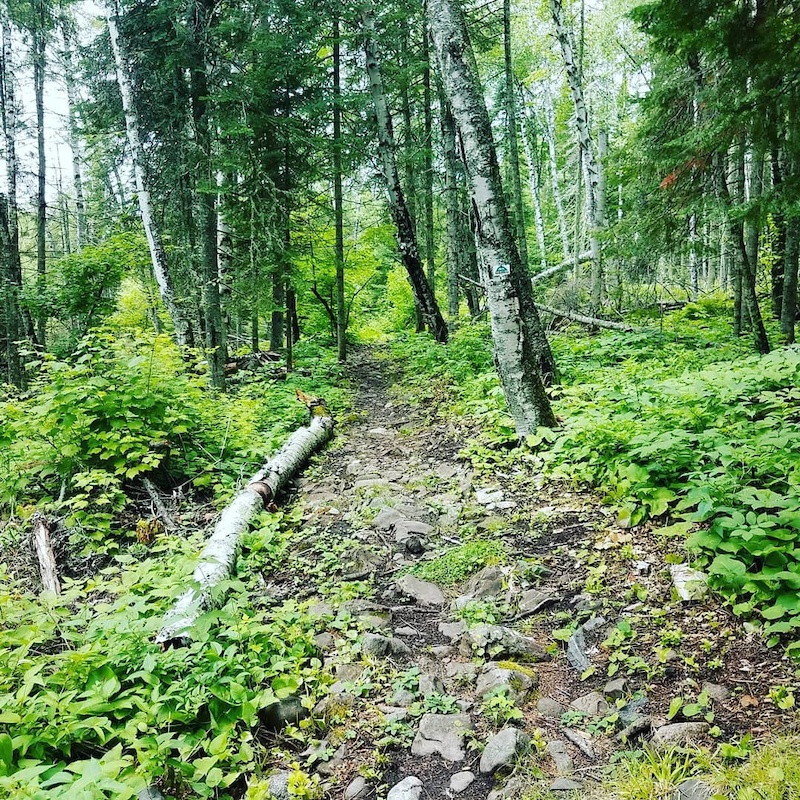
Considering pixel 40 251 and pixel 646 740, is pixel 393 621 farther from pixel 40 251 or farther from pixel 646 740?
pixel 40 251

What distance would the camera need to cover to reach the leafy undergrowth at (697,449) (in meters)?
2.97

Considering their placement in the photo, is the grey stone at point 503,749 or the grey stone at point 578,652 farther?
the grey stone at point 578,652

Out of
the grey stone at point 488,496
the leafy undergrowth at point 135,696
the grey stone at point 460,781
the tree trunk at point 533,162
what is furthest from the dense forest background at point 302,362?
the tree trunk at point 533,162

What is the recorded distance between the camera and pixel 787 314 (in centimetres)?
868

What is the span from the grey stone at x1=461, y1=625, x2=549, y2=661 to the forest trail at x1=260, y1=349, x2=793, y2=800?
0.03 ft

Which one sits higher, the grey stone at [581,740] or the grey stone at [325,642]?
the grey stone at [325,642]

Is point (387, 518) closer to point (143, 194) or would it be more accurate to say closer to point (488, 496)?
point (488, 496)

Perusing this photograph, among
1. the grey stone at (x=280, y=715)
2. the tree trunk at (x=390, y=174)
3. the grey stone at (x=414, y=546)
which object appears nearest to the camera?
the grey stone at (x=280, y=715)

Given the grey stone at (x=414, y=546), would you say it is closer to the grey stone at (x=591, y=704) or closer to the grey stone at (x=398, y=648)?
the grey stone at (x=398, y=648)

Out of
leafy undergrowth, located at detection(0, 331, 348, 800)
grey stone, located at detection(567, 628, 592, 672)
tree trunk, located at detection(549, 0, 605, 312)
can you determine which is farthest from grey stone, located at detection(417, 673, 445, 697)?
tree trunk, located at detection(549, 0, 605, 312)

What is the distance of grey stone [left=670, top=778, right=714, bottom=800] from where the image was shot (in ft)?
6.77

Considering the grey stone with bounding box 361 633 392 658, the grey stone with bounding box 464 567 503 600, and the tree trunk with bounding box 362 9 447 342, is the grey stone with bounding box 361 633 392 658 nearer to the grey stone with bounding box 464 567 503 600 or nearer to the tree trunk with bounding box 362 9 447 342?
the grey stone with bounding box 464 567 503 600

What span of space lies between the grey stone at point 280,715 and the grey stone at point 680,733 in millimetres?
1820

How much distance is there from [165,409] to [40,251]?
16389 mm
